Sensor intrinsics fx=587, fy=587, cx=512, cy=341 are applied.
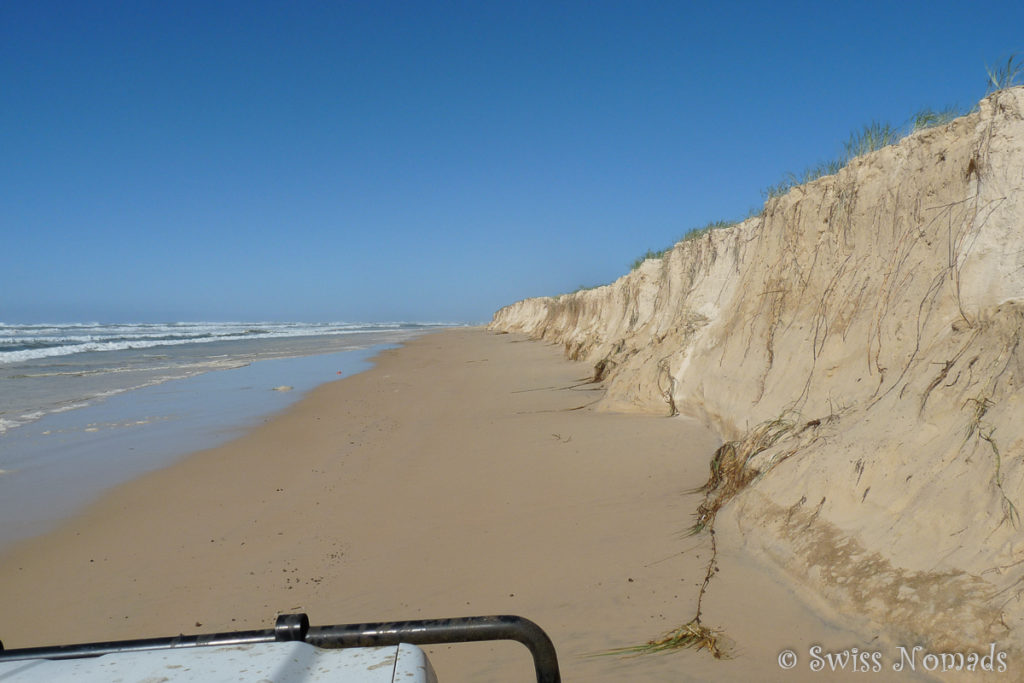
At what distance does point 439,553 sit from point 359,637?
3.06 m

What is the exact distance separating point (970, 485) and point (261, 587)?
415cm

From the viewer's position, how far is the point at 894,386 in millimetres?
4043

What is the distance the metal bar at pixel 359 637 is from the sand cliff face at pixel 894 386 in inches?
81.2

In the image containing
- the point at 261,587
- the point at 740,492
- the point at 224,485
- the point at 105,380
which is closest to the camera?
the point at 261,587

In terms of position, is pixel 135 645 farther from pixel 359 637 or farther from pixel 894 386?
pixel 894 386

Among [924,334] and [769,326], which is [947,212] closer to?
[924,334]

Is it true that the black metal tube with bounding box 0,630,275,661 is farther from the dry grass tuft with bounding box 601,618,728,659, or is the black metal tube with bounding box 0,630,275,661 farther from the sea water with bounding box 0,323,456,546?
the sea water with bounding box 0,323,456,546

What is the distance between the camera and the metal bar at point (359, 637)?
1.30 metres

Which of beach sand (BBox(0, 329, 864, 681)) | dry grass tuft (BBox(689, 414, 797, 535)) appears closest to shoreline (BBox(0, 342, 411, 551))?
beach sand (BBox(0, 329, 864, 681))

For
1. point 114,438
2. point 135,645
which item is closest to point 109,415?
point 114,438

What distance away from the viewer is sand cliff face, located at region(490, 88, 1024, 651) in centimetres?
267

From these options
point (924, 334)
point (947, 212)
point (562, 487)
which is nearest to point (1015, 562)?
point (924, 334)

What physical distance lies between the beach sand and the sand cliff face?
1.37 feet

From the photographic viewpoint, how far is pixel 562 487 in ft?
18.0
